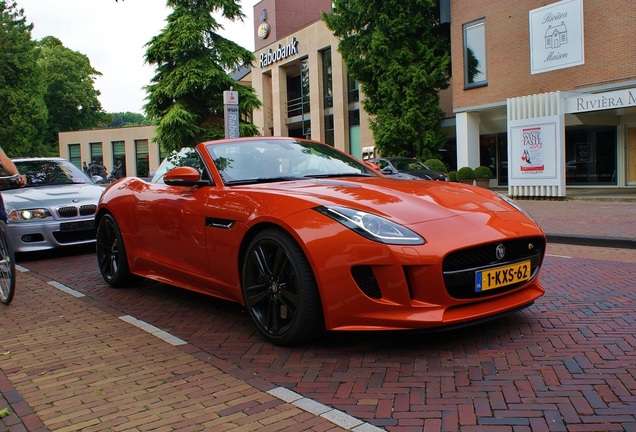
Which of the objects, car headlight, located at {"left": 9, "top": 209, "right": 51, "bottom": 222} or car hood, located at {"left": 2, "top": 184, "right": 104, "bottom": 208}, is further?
car hood, located at {"left": 2, "top": 184, "right": 104, "bottom": 208}

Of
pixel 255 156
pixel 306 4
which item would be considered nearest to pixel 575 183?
pixel 255 156

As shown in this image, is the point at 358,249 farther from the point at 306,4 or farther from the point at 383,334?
the point at 306,4

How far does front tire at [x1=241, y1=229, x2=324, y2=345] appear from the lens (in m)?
3.57

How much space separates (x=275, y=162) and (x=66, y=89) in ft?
233

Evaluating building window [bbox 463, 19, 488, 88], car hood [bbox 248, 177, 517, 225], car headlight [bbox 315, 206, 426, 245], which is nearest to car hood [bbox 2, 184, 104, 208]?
car hood [bbox 248, 177, 517, 225]

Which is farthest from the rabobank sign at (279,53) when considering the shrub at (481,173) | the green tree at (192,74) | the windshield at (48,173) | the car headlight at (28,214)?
the car headlight at (28,214)

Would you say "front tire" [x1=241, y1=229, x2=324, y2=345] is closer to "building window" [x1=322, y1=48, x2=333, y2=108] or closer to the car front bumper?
the car front bumper

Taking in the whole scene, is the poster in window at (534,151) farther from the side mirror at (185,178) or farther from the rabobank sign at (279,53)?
the rabobank sign at (279,53)

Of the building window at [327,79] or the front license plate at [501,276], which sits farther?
the building window at [327,79]

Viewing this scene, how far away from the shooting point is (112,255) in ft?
20.2

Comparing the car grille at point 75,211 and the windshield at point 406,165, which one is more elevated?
the windshield at point 406,165

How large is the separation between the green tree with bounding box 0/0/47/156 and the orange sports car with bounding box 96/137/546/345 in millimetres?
39837

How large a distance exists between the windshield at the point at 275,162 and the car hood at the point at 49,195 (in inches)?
177

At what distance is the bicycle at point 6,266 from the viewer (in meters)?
5.27
